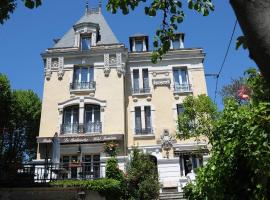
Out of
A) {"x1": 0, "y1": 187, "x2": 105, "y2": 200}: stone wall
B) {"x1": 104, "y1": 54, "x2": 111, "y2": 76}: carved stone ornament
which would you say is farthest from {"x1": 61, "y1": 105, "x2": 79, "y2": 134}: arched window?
{"x1": 0, "y1": 187, "x2": 105, "y2": 200}: stone wall

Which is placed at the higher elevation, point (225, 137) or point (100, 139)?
point (100, 139)

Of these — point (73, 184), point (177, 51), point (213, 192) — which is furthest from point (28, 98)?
point (213, 192)

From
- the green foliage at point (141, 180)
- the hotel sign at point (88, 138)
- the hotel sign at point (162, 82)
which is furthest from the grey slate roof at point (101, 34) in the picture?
the green foliage at point (141, 180)

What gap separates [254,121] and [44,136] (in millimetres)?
21983

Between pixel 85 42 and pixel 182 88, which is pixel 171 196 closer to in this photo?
pixel 182 88

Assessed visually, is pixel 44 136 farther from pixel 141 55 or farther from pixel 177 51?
pixel 177 51

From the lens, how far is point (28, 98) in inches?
1485

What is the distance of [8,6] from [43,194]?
12.1m

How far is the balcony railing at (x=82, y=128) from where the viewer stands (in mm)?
26062

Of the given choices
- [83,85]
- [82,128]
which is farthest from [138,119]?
[83,85]

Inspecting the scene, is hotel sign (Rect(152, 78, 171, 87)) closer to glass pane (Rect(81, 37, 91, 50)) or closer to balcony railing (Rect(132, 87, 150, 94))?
balcony railing (Rect(132, 87, 150, 94))

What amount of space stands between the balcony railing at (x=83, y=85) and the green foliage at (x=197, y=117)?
8.85m

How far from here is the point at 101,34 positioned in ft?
102

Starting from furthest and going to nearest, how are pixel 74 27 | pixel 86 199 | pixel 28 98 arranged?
pixel 28 98 < pixel 74 27 < pixel 86 199
